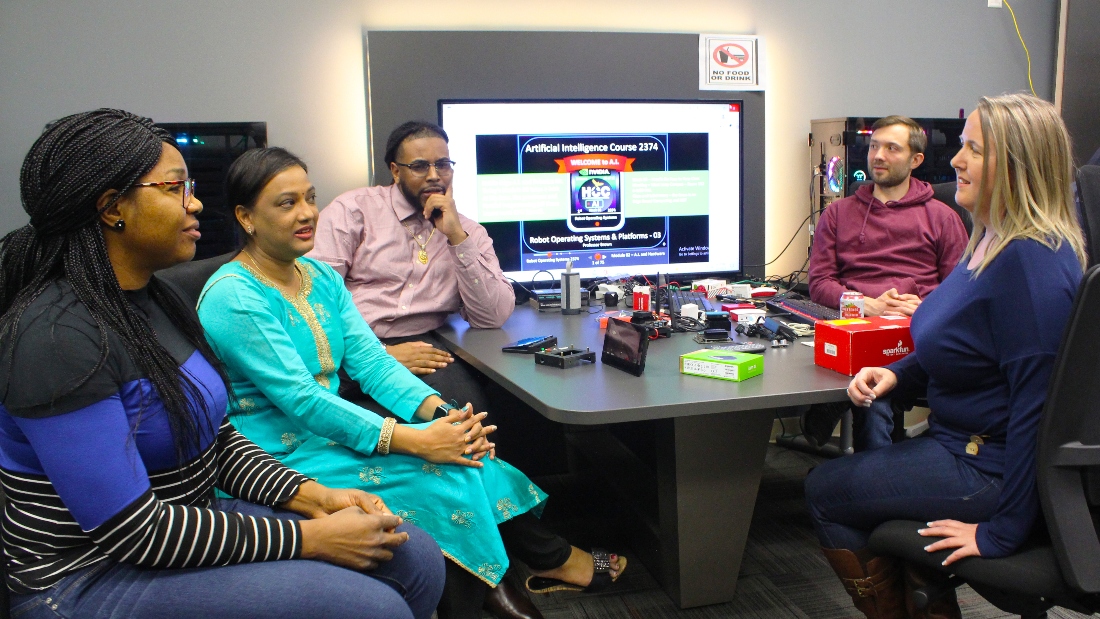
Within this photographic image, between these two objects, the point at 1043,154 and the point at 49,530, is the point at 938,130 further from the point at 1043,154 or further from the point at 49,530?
the point at 49,530

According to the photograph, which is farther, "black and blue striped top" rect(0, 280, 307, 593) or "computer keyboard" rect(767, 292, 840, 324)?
"computer keyboard" rect(767, 292, 840, 324)

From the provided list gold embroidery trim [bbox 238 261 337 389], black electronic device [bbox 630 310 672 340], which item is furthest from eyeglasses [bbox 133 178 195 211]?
black electronic device [bbox 630 310 672 340]

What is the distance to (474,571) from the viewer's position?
1776 mm

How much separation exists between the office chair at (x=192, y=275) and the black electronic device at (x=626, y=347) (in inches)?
36.3

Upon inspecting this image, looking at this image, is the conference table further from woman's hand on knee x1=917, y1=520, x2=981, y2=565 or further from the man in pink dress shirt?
woman's hand on knee x1=917, y1=520, x2=981, y2=565

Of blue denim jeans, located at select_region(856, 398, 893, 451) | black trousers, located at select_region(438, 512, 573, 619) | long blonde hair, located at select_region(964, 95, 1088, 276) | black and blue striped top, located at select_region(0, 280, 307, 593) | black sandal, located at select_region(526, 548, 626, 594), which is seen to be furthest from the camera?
blue denim jeans, located at select_region(856, 398, 893, 451)

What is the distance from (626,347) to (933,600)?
797 millimetres

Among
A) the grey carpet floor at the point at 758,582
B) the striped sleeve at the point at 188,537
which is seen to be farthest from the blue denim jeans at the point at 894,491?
the striped sleeve at the point at 188,537

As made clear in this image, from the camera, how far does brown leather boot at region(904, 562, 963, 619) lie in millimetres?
1564

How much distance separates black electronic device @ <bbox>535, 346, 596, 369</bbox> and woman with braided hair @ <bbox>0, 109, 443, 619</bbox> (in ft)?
2.39

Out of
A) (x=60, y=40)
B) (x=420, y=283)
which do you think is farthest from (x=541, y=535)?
(x=60, y=40)

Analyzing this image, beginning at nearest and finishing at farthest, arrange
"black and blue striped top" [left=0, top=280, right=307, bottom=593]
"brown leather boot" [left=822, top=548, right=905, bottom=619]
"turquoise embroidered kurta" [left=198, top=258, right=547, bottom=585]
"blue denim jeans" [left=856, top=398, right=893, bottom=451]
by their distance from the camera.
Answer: "black and blue striped top" [left=0, top=280, right=307, bottom=593] < "brown leather boot" [left=822, top=548, right=905, bottom=619] < "turquoise embroidered kurta" [left=198, top=258, right=547, bottom=585] < "blue denim jeans" [left=856, top=398, right=893, bottom=451]

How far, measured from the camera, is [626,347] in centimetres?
192

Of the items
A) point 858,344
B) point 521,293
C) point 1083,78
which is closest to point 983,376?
point 858,344
